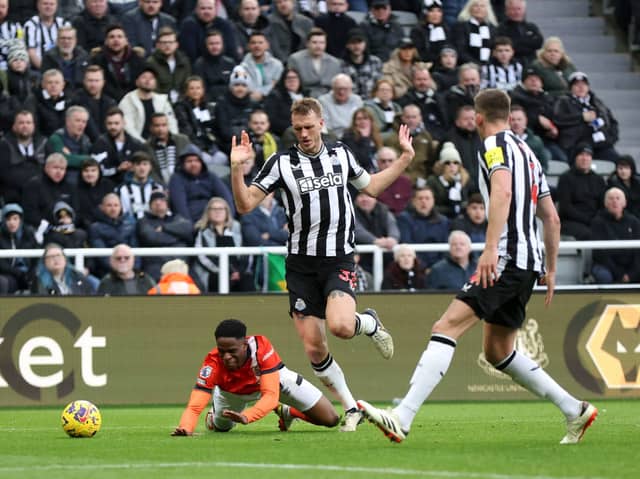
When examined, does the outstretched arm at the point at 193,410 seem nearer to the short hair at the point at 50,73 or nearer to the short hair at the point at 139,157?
the short hair at the point at 139,157

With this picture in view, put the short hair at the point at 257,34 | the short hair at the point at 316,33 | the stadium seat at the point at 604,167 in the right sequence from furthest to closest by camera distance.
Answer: the stadium seat at the point at 604,167 → the short hair at the point at 316,33 → the short hair at the point at 257,34

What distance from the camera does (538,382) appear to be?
9.77 metres

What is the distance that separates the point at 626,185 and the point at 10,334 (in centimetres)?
849

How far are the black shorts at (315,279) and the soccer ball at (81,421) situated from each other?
1693mm

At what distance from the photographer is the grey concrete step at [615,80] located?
23922 mm

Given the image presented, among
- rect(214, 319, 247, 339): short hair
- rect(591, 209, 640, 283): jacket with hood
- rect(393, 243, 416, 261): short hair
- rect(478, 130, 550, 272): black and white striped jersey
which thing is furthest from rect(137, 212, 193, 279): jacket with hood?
rect(478, 130, 550, 272): black and white striped jersey

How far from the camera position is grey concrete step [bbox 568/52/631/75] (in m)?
24.2

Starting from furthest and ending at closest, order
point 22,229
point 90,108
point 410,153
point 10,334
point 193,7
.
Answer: point 193,7 → point 90,108 → point 22,229 → point 10,334 → point 410,153

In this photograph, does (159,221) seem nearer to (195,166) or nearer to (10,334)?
(195,166)

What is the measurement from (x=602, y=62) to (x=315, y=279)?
46.8 feet

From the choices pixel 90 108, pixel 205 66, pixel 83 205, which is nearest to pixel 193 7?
pixel 205 66

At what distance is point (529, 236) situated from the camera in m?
9.53

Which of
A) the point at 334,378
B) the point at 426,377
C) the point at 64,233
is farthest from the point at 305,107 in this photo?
the point at 64,233

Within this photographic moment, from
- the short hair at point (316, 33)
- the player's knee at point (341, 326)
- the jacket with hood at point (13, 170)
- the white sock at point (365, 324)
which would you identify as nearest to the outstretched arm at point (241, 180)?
the player's knee at point (341, 326)
